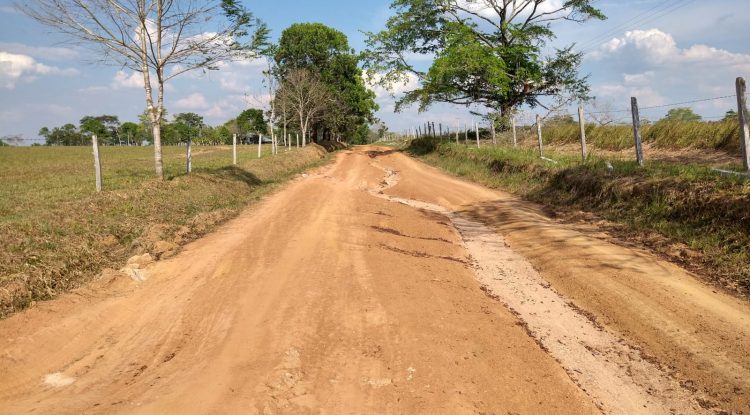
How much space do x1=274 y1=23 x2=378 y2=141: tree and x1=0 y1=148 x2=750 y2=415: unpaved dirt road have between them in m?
33.6

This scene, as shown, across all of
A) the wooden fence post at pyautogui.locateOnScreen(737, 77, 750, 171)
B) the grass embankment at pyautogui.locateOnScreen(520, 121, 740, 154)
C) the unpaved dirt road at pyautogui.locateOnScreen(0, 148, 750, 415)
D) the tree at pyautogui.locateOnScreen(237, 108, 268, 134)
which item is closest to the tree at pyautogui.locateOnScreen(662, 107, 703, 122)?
the grass embankment at pyautogui.locateOnScreen(520, 121, 740, 154)

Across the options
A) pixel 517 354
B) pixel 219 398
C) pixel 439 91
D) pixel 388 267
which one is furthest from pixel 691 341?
pixel 439 91

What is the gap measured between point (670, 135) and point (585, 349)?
51.3 feet

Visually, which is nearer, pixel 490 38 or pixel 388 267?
pixel 388 267

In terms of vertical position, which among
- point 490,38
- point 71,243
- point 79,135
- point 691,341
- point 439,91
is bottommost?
point 691,341

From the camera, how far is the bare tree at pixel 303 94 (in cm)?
3609

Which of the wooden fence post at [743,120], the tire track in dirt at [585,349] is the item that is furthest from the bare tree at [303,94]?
the tire track in dirt at [585,349]

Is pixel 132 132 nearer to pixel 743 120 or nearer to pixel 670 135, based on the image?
pixel 670 135

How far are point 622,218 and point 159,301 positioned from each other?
27.3 ft

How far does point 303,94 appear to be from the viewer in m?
37.8

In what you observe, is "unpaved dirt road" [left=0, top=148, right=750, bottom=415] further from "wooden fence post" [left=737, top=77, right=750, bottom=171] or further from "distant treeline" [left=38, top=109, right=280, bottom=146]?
"distant treeline" [left=38, top=109, right=280, bottom=146]

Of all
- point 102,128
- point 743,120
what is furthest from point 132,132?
point 743,120

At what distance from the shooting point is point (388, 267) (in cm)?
671

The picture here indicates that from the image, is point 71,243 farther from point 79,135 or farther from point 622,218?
point 79,135
